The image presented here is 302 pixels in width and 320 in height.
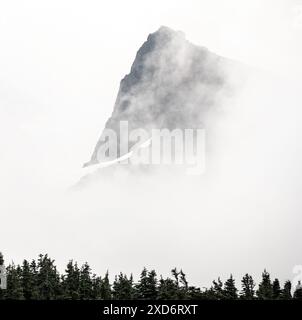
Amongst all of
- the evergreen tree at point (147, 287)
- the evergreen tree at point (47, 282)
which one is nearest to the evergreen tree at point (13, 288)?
the evergreen tree at point (47, 282)

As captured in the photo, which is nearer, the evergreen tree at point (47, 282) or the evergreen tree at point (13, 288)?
the evergreen tree at point (13, 288)

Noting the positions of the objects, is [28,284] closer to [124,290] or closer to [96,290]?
[96,290]

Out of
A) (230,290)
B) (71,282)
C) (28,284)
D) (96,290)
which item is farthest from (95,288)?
(230,290)

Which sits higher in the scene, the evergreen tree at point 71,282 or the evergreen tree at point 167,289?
the evergreen tree at point 71,282

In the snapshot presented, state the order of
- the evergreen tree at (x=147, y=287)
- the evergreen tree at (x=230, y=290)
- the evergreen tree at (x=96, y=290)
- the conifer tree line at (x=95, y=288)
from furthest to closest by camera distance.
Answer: the evergreen tree at (x=230, y=290), the evergreen tree at (x=96, y=290), the evergreen tree at (x=147, y=287), the conifer tree line at (x=95, y=288)

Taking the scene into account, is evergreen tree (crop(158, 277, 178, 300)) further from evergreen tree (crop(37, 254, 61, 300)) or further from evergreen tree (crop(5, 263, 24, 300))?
evergreen tree (crop(5, 263, 24, 300))

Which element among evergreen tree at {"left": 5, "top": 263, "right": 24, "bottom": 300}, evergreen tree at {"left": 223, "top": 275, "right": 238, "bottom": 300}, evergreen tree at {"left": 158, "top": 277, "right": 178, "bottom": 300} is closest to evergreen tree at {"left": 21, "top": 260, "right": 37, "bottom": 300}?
evergreen tree at {"left": 5, "top": 263, "right": 24, "bottom": 300}

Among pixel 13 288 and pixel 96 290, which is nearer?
pixel 13 288

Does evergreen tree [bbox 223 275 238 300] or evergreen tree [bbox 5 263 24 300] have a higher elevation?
evergreen tree [bbox 223 275 238 300]

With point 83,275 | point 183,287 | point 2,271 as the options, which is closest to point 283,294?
point 183,287

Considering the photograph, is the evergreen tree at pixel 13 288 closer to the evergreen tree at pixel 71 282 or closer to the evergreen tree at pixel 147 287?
→ the evergreen tree at pixel 71 282
